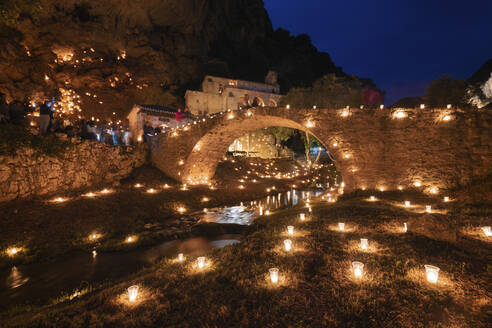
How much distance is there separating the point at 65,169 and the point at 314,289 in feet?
48.0

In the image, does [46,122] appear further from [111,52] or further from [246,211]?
[111,52]

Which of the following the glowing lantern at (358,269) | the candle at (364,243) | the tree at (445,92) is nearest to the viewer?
the glowing lantern at (358,269)

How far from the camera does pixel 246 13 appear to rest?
172 ft

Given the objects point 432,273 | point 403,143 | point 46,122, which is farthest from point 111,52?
point 432,273

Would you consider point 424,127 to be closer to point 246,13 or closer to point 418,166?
point 418,166

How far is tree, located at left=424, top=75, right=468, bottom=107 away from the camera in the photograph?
17062mm

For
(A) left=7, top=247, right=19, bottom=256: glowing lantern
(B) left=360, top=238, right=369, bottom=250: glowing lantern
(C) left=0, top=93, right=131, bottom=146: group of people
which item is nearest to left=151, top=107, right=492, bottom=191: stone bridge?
(B) left=360, top=238, right=369, bottom=250: glowing lantern

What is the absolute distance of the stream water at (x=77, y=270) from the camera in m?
5.18

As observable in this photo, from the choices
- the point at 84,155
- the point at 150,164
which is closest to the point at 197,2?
the point at 150,164

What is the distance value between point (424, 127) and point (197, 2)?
39963mm

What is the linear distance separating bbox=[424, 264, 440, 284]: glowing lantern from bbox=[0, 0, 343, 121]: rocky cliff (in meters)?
25.5

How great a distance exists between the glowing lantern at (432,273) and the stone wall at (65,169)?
14.8 m

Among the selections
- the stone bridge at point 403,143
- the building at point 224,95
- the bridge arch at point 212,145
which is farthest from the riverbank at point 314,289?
the building at point 224,95

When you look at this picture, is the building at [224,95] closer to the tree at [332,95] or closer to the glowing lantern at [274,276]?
the tree at [332,95]
